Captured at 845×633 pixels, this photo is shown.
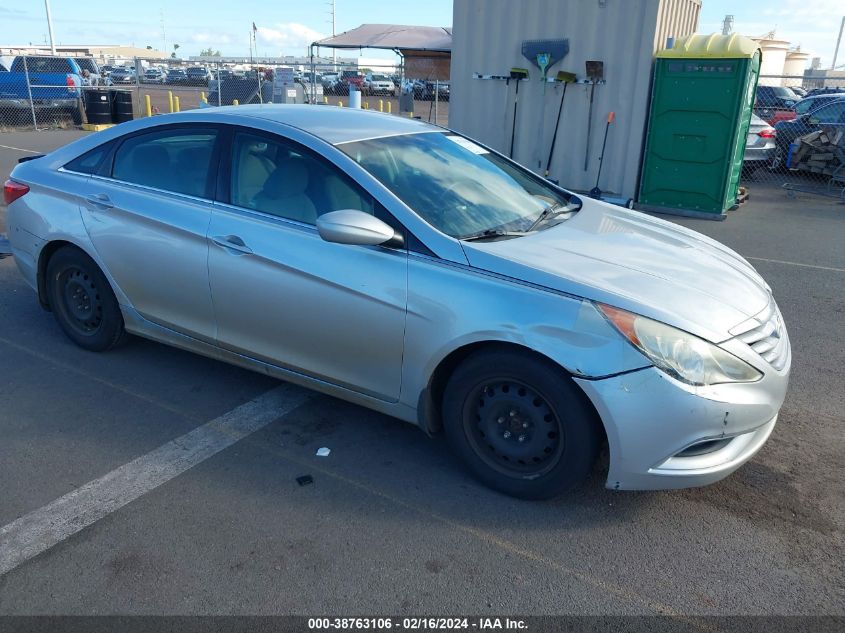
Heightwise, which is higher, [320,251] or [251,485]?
[320,251]

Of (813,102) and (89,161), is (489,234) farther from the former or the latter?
(813,102)

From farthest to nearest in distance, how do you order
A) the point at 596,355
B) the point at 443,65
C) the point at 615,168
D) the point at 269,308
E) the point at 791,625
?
1. the point at 443,65
2. the point at 615,168
3. the point at 269,308
4. the point at 596,355
5. the point at 791,625

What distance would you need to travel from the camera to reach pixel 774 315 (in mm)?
3365

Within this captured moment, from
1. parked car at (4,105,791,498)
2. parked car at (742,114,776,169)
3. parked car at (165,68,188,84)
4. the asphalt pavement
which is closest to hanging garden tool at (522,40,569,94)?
parked car at (742,114,776,169)

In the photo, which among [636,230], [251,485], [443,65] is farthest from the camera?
[443,65]

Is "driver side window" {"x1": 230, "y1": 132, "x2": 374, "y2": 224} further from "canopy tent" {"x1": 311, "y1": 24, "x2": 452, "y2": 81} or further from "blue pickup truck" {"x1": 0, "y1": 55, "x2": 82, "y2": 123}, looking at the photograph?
"canopy tent" {"x1": 311, "y1": 24, "x2": 452, "y2": 81}

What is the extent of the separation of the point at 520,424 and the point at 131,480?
1852 millimetres

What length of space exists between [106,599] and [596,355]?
208cm

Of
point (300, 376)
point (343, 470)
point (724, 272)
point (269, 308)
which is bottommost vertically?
point (343, 470)

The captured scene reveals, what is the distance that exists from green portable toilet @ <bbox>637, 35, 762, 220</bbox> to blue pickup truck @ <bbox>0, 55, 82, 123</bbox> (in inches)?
667

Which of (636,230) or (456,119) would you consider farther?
(456,119)

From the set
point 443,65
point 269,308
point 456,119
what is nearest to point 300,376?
point 269,308

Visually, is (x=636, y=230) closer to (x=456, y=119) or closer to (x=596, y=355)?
(x=596, y=355)

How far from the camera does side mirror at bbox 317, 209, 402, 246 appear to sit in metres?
3.20
